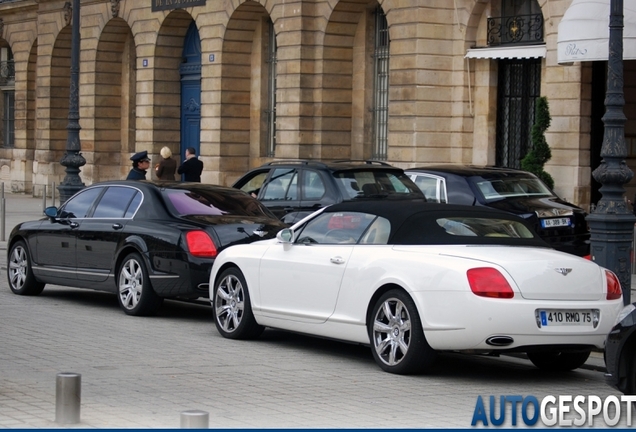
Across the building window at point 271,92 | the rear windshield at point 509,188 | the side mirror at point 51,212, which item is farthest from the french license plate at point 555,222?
the building window at point 271,92

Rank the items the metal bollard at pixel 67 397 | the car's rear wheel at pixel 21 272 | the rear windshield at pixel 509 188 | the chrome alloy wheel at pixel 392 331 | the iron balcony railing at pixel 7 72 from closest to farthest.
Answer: the metal bollard at pixel 67 397, the chrome alloy wheel at pixel 392 331, the car's rear wheel at pixel 21 272, the rear windshield at pixel 509 188, the iron balcony railing at pixel 7 72

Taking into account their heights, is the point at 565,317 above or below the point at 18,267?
above

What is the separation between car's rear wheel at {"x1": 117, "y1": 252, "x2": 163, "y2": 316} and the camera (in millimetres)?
14016

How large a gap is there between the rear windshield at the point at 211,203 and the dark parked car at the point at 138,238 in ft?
0.03

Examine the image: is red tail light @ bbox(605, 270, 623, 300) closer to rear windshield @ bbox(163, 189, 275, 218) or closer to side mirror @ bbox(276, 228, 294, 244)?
side mirror @ bbox(276, 228, 294, 244)

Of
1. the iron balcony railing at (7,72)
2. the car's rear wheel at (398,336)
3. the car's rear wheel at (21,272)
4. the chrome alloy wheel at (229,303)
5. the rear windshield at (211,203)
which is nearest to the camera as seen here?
the car's rear wheel at (398,336)

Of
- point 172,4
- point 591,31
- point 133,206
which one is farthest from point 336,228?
point 172,4

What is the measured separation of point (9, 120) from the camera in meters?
49.8

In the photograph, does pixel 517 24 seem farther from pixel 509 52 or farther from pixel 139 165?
pixel 139 165

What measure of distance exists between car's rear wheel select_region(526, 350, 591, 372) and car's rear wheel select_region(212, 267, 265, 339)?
261cm

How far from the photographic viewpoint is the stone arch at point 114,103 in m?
40.9

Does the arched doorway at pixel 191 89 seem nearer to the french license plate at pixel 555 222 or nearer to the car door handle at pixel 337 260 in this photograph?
the french license plate at pixel 555 222

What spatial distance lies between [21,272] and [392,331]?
6957mm

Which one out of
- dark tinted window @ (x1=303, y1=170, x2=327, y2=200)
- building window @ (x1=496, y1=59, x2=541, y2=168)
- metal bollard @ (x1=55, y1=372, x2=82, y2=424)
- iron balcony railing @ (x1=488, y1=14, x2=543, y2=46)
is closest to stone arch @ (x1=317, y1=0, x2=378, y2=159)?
iron balcony railing @ (x1=488, y1=14, x2=543, y2=46)
